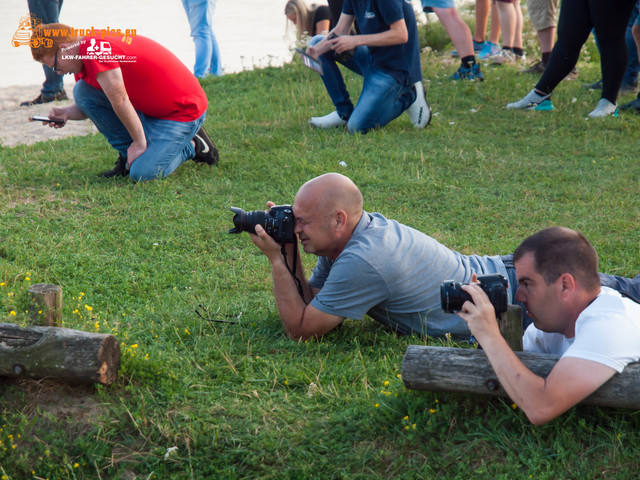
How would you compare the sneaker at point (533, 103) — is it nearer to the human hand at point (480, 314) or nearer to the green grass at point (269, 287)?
the green grass at point (269, 287)

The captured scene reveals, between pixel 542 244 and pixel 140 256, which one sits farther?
pixel 140 256

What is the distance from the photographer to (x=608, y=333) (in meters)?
2.57

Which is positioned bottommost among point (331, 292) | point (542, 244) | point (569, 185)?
point (569, 185)

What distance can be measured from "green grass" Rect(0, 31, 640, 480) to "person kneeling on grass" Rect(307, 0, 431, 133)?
0.26m

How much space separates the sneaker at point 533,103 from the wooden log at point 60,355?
673 cm

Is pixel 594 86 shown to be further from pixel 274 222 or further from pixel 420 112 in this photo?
pixel 274 222

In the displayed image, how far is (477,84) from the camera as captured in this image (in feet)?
31.8

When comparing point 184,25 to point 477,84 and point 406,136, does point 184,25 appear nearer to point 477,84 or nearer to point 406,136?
point 477,84

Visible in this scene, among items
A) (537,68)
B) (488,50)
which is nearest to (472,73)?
(537,68)

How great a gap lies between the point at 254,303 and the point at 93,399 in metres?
1.31

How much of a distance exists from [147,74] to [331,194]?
3.35 m

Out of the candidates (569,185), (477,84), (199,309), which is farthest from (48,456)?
(477,84)

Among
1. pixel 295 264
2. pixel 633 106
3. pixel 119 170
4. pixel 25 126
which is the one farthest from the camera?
pixel 25 126

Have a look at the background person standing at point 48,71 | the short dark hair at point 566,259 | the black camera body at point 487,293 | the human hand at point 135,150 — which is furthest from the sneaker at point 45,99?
the short dark hair at point 566,259
